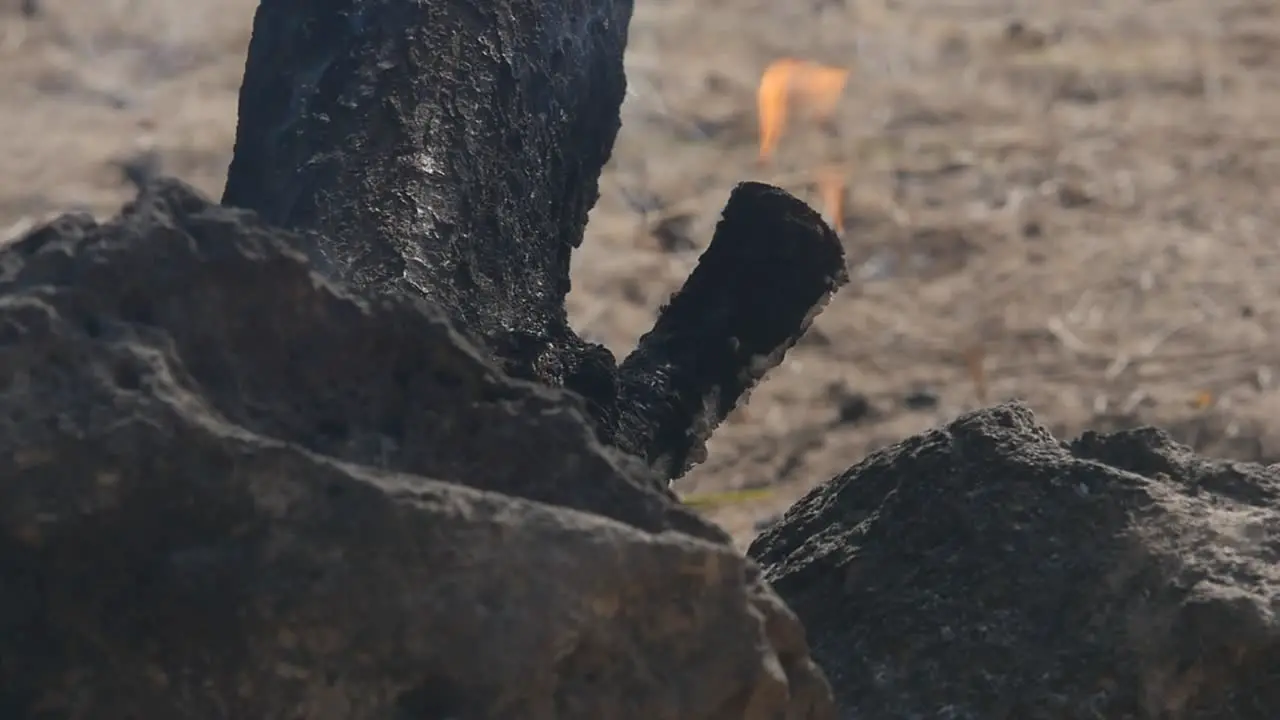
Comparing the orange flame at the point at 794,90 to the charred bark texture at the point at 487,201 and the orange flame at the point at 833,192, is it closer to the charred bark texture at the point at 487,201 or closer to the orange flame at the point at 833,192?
the orange flame at the point at 833,192

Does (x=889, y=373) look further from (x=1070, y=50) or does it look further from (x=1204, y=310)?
(x=1070, y=50)

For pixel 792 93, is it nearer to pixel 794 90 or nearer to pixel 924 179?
pixel 794 90

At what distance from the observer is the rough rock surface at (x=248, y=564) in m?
1.08

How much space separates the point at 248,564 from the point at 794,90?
4.91m

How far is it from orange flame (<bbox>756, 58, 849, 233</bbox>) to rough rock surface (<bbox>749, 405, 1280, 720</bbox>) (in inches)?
144

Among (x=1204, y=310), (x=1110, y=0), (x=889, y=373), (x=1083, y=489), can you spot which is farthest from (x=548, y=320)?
(x=1110, y=0)

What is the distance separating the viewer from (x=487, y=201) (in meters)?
2.01

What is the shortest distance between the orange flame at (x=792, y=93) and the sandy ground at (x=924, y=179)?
5 cm

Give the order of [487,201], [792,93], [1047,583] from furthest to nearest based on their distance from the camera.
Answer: [792,93]
[487,201]
[1047,583]

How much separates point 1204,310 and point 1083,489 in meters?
2.99

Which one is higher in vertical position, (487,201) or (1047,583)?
(487,201)

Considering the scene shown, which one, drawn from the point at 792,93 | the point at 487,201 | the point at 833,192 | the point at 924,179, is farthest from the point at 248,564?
the point at 792,93

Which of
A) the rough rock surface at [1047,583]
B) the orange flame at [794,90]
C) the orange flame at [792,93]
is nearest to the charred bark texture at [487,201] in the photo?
the rough rock surface at [1047,583]

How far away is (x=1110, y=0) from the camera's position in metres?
6.40
